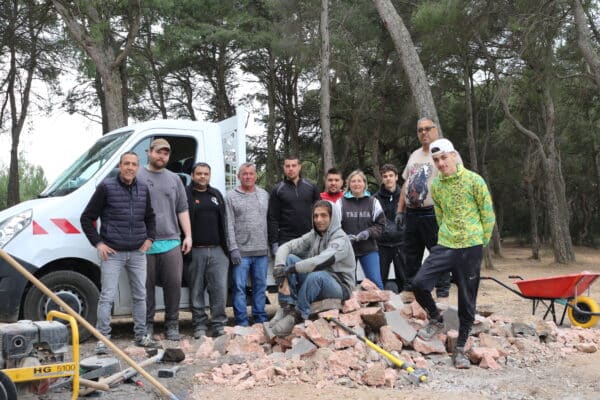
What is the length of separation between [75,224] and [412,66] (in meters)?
7.50

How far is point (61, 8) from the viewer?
12125mm

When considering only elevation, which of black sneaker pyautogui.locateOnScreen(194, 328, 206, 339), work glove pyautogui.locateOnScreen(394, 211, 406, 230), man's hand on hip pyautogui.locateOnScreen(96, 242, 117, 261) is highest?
work glove pyautogui.locateOnScreen(394, 211, 406, 230)

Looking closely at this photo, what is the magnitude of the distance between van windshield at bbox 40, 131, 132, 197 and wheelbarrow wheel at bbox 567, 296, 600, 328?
578cm

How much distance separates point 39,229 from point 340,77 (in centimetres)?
1593

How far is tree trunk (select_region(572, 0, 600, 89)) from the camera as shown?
38.1ft

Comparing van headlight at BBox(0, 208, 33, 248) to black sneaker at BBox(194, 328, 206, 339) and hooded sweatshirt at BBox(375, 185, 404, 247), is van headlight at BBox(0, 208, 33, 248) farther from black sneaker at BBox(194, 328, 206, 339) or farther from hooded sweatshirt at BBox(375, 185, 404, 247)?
hooded sweatshirt at BBox(375, 185, 404, 247)

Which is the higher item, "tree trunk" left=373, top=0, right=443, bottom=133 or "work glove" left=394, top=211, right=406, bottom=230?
"tree trunk" left=373, top=0, right=443, bottom=133

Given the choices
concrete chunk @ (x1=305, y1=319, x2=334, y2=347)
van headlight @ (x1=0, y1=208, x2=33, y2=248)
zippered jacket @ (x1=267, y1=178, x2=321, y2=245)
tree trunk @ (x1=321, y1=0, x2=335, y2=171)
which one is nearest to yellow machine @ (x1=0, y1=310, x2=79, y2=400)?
concrete chunk @ (x1=305, y1=319, x2=334, y2=347)

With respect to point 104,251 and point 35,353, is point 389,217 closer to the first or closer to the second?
point 104,251

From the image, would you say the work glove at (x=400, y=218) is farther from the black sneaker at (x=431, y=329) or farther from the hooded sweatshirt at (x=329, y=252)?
the black sneaker at (x=431, y=329)

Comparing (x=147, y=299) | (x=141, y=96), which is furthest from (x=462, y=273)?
(x=141, y=96)

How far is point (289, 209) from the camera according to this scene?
7.11 m

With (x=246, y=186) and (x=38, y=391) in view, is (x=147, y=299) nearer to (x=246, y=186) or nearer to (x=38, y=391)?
(x=246, y=186)

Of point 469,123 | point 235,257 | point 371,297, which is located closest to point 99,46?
point 235,257
